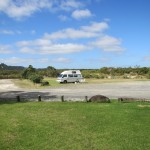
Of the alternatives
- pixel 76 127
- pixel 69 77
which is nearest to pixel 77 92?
pixel 76 127

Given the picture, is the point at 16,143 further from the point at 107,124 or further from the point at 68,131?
the point at 107,124

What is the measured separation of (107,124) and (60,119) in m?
2.64

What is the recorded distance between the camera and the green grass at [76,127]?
1246 cm

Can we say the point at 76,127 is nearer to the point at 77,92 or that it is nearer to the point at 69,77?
the point at 77,92

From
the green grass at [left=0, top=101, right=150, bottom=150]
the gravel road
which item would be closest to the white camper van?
the gravel road

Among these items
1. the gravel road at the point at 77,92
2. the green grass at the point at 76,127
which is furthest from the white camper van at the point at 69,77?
the green grass at the point at 76,127

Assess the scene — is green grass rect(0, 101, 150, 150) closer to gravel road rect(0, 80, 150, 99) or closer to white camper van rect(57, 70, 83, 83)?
gravel road rect(0, 80, 150, 99)

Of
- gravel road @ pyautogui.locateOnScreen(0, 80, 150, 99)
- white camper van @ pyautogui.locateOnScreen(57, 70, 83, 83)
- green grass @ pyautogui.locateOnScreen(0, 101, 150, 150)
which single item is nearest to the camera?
green grass @ pyautogui.locateOnScreen(0, 101, 150, 150)

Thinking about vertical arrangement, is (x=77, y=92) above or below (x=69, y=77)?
below

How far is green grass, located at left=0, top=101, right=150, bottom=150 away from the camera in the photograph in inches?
491

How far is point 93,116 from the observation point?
1733 cm

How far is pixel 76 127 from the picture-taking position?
15.0 metres

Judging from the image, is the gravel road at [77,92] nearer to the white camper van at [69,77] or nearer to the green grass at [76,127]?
the green grass at [76,127]

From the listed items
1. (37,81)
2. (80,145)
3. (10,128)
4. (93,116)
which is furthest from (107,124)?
(37,81)
